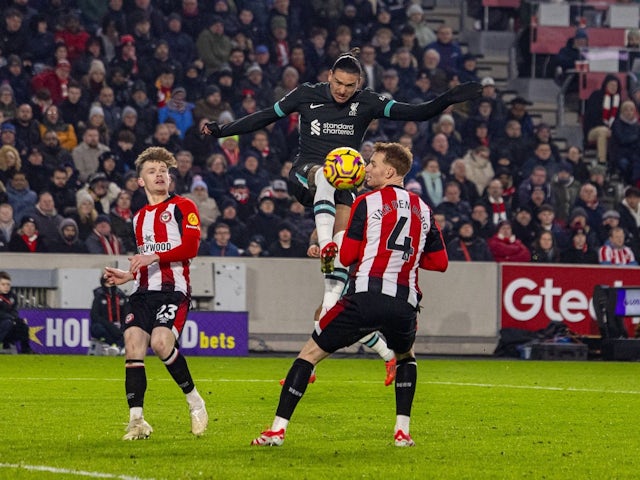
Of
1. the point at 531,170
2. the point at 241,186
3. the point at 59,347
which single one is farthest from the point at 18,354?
the point at 531,170

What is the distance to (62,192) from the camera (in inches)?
822

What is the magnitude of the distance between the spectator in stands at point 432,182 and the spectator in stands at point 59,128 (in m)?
5.78

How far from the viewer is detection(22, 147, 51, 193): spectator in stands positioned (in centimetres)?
2105

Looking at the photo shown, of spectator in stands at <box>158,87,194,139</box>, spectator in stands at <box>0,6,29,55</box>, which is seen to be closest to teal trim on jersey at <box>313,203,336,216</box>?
spectator in stands at <box>158,87,194,139</box>

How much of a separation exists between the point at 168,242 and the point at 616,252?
47.4ft

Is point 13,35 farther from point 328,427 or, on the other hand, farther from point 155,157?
point 328,427

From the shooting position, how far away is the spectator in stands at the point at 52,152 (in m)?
21.3

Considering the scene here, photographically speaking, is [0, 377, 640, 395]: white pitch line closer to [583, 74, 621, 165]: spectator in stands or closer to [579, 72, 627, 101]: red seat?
[583, 74, 621, 165]: spectator in stands

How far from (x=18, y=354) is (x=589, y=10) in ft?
51.0

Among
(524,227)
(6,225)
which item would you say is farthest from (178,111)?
(524,227)

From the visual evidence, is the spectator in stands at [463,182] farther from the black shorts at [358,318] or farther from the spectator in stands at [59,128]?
the black shorts at [358,318]

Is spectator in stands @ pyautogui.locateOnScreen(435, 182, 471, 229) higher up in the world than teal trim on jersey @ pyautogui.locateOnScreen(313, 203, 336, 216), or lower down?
higher up

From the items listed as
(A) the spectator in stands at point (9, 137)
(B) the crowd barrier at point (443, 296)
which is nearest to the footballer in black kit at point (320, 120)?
(B) the crowd barrier at point (443, 296)

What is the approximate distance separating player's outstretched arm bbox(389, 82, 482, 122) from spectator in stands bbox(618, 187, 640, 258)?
13.2 metres
